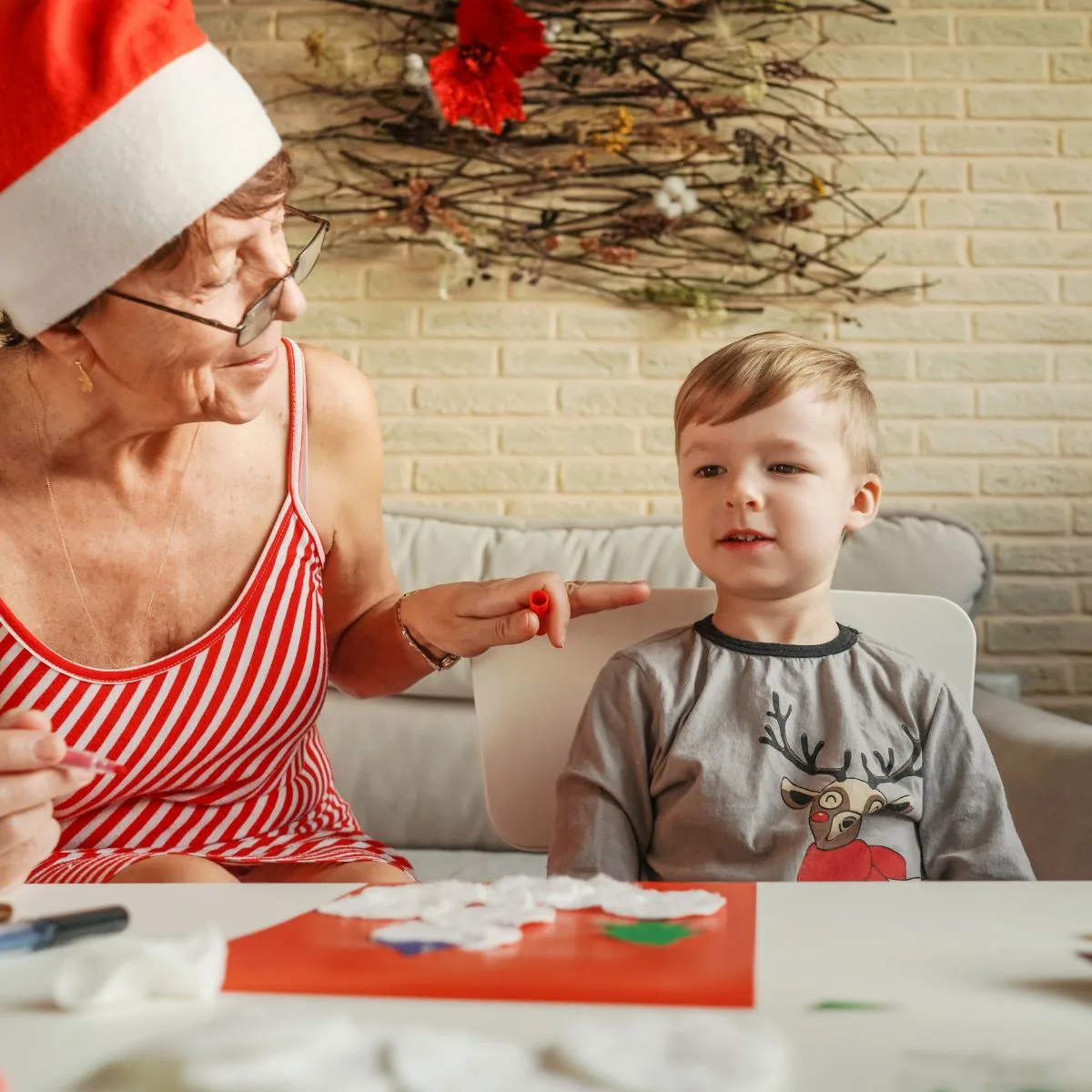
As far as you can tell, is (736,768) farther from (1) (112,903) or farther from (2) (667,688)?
(1) (112,903)

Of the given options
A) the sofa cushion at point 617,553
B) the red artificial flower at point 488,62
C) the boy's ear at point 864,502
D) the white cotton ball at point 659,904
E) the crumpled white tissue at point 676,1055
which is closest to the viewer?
the crumpled white tissue at point 676,1055

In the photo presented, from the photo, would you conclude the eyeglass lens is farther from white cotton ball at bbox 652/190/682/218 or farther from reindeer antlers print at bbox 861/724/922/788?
white cotton ball at bbox 652/190/682/218

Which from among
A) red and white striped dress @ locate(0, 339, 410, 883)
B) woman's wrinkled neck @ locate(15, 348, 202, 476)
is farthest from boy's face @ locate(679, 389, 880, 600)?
woman's wrinkled neck @ locate(15, 348, 202, 476)

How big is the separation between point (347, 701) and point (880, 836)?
138cm

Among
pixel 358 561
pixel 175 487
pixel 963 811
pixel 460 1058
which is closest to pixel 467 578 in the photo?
pixel 358 561

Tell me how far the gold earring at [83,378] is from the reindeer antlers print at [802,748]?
73 cm

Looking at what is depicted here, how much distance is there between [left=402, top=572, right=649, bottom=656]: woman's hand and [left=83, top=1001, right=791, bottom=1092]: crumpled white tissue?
2.23 feet

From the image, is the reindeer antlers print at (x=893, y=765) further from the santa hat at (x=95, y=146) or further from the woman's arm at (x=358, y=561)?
the santa hat at (x=95, y=146)

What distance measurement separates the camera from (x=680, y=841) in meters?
1.19

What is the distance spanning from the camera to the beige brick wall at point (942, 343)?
2963 millimetres

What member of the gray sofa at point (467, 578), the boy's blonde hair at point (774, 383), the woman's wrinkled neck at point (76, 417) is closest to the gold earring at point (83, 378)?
the woman's wrinkled neck at point (76, 417)

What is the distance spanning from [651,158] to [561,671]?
2041 mm

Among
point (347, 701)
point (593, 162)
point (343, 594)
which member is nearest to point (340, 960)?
point (343, 594)

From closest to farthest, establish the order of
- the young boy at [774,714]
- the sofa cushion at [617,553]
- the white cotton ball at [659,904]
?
the white cotton ball at [659,904]
the young boy at [774,714]
the sofa cushion at [617,553]
